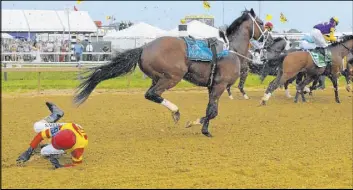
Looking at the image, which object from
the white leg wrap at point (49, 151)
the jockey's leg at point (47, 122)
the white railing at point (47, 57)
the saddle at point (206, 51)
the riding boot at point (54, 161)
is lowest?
the white railing at point (47, 57)

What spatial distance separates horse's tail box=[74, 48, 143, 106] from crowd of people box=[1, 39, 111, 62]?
1545 cm

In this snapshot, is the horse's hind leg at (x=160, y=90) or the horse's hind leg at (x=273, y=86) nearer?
the horse's hind leg at (x=160, y=90)

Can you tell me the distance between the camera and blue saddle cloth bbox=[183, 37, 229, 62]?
978 centimetres

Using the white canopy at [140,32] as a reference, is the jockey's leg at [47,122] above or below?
above

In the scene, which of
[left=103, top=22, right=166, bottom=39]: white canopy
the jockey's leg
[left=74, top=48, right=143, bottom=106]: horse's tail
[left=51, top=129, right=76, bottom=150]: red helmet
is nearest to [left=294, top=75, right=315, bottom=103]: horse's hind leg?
[left=74, top=48, right=143, bottom=106]: horse's tail

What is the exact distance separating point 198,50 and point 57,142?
3727 millimetres

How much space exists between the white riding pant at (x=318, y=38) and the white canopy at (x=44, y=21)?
63.3 feet

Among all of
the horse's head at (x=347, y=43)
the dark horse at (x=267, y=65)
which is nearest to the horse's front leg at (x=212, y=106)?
the dark horse at (x=267, y=65)

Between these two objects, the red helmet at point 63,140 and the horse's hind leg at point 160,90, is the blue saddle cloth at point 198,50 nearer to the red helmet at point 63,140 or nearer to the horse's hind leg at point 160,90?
the horse's hind leg at point 160,90

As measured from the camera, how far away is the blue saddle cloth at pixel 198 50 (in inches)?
385

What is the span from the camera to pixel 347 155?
8.30 meters

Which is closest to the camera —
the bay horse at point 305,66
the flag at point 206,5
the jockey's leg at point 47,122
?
the jockey's leg at point 47,122

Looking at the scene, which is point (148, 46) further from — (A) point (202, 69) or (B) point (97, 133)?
(B) point (97, 133)

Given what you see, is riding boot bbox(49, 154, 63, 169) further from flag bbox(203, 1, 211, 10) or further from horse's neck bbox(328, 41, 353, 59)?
flag bbox(203, 1, 211, 10)
